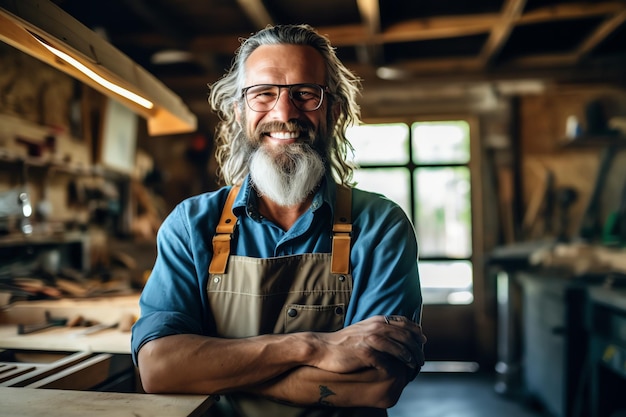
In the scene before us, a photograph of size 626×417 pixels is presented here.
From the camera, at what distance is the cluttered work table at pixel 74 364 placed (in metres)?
1.31

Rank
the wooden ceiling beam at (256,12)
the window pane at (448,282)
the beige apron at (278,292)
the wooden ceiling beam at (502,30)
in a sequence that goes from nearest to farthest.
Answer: the beige apron at (278,292) → the wooden ceiling beam at (256,12) → the wooden ceiling beam at (502,30) → the window pane at (448,282)

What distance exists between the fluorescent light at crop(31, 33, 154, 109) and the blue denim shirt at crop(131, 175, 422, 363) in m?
0.53

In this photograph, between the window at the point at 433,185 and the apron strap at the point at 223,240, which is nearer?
the apron strap at the point at 223,240

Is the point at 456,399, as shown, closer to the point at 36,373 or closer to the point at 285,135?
the point at 285,135

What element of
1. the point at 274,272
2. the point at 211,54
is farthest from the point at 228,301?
the point at 211,54

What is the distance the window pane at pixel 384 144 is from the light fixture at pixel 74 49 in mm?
3572

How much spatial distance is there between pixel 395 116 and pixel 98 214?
3.14 m

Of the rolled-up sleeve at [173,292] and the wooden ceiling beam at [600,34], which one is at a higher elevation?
the wooden ceiling beam at [600,34]

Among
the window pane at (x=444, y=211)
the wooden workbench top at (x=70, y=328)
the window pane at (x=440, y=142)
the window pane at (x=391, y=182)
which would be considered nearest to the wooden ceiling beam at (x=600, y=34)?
the window pane at (x=440, y=142)

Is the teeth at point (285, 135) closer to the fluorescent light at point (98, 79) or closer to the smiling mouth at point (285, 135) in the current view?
the smiling mouth at point (285, 135)

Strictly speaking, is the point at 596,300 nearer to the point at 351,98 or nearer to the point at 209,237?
the point at 351,98

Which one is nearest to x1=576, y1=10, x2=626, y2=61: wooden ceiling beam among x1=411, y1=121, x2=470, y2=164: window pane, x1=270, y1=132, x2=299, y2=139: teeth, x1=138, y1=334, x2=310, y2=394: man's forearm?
x1=411, y1=121, x2=470, y2=164: window pane

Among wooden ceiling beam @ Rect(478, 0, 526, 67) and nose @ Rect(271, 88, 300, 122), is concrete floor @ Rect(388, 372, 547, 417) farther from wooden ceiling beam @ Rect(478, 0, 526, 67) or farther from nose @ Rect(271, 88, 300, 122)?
nose @ Rect(271, 88, 300, 122)

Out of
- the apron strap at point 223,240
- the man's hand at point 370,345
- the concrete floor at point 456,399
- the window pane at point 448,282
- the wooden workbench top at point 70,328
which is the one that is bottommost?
the concrete floor at point 456,399
